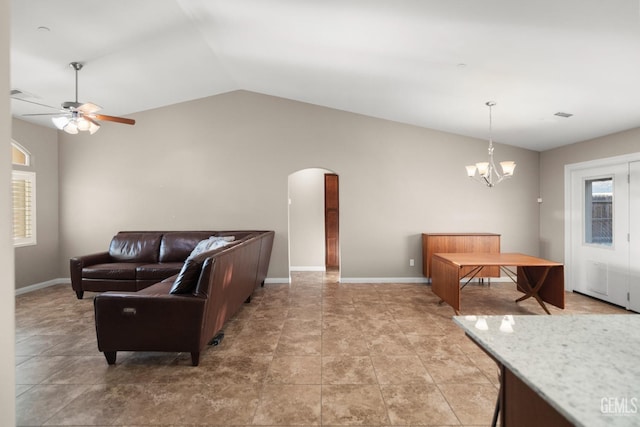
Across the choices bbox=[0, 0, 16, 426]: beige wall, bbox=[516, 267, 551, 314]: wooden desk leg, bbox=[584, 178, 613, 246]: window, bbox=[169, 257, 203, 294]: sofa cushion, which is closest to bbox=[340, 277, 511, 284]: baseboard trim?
bbox=[516, 267, 551, 314]: wooden desk leg

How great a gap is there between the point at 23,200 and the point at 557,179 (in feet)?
27.5

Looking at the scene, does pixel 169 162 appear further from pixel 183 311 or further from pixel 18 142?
pixel 183 311

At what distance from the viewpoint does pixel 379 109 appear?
5059mm

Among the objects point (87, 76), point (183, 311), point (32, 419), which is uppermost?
point (87, 76)

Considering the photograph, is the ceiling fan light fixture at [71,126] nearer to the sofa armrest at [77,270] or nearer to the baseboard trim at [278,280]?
the sofa armrest at [77,270]

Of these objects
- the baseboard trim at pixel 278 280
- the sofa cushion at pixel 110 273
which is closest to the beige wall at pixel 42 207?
the sofa cushion at pixel 110 273

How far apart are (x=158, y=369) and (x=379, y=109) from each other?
441 cm

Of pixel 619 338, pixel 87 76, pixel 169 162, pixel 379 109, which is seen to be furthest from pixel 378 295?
pixel 87 76

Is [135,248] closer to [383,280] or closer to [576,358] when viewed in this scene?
[383,280]

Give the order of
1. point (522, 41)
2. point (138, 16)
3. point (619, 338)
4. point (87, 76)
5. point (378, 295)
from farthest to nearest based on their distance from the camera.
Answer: point (378, 295) < point (87, 76) < point (138, 16) < point (522, 41) < point (619, 338)

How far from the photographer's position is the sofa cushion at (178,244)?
5.11 m

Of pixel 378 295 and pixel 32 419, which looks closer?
pixel 32 419

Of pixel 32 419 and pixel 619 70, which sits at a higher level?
pixel 619 70

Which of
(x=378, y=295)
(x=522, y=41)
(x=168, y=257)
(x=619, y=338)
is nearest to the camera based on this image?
(x=619, y=338)
